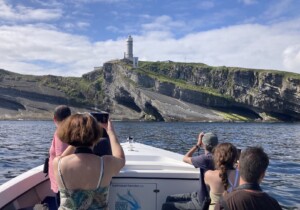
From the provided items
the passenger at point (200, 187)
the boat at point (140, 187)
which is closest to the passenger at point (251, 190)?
the passenger at point (200, 187)

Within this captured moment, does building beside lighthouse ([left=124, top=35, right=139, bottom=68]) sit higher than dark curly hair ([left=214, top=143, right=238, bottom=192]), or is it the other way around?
building beside lighthouse ([left=124, top=35, right=139, bottom=68])

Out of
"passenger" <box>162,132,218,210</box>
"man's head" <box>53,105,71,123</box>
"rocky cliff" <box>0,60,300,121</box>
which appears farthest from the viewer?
"rocky cliff" <box>0,60,300,121</box>

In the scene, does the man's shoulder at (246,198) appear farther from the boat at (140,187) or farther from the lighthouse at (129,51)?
the lighthouse at (129,51)

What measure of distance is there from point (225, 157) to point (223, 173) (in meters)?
0.24

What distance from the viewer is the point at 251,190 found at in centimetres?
345

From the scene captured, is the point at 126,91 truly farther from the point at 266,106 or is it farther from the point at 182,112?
the point at 266,106

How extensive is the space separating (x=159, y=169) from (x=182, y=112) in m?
124

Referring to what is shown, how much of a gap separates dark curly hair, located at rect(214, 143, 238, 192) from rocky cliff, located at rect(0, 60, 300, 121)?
123 m

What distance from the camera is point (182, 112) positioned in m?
131

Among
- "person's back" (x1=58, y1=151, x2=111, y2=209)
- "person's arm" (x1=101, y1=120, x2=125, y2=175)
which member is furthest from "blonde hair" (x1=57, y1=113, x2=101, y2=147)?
"person's arm" (x1=101, y1=120, x2=125, y2=175)

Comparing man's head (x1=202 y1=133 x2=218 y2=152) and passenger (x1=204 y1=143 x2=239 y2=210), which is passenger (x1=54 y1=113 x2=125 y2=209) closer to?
passenger (x1=204 y1=143 x2=239 y2=210)

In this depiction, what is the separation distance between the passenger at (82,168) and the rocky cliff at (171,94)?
124 meters

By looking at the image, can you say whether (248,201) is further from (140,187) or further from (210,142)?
(140,187)

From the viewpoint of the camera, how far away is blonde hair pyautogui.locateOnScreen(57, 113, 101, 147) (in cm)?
382
